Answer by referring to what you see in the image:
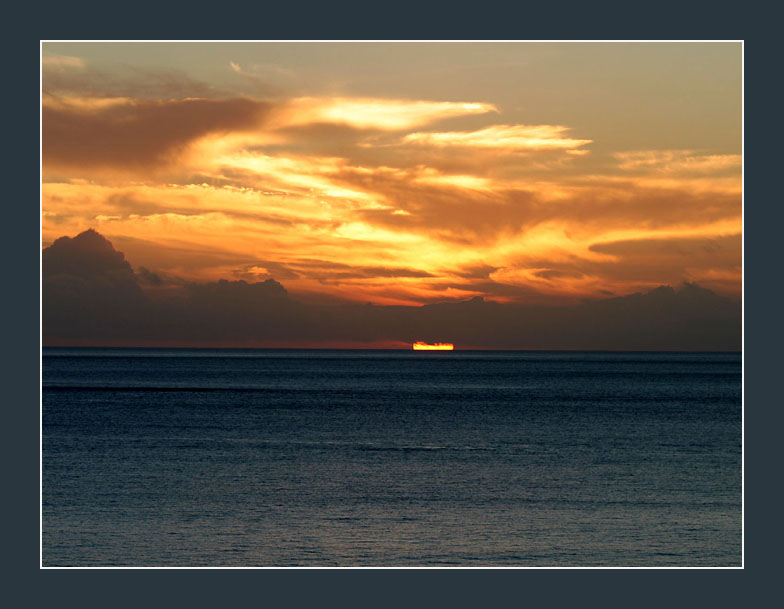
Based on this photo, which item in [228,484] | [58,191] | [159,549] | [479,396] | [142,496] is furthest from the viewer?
[479,396]

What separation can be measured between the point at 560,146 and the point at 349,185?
405 inches

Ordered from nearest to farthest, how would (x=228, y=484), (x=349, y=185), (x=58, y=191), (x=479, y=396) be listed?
(x=228, y=484), (x=58, y=191), (x=349, y=185), (x=479, y=396)

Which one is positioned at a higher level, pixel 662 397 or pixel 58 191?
pixel 58 191

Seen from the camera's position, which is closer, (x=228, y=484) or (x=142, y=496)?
(x=142, y=496)

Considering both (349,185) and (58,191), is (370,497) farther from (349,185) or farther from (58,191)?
(349,185)

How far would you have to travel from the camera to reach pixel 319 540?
21469 millimetres

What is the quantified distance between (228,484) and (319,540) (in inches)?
357

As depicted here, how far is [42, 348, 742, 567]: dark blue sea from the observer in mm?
21000

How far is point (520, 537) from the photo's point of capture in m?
22.0

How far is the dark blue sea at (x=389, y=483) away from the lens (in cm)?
2100

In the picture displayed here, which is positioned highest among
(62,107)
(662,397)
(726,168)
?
(62,107)

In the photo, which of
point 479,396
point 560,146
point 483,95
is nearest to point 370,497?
point 483,95

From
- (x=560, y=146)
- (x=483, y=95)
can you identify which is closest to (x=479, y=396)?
(x=560, y=146)

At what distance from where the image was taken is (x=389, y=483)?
1196 inches
